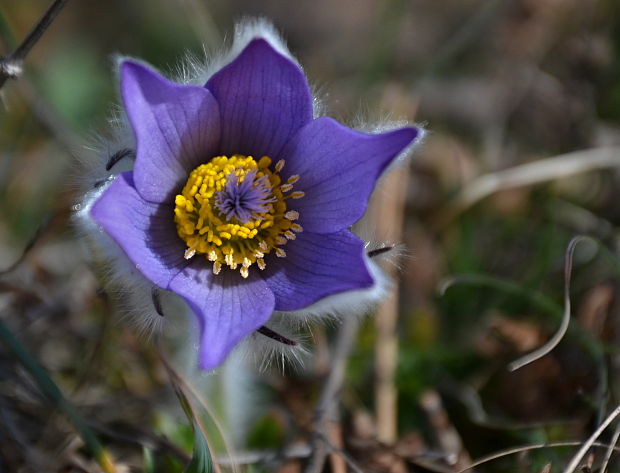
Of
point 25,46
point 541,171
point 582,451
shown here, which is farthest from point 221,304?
point 541,171

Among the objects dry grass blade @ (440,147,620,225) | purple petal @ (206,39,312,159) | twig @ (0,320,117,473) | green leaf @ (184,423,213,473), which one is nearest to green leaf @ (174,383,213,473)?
green leaf @ (184,423,213,473)

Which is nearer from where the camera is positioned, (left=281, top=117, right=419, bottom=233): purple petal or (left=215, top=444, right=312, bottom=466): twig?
(left=281, top=117, right=419, bottom=233): purple petal

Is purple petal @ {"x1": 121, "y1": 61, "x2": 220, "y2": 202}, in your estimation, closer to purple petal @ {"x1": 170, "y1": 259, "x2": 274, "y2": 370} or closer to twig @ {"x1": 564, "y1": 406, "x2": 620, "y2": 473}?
purple petal @ {"x1": 170, "y1": 259, "x2": 274, "y2": 370}

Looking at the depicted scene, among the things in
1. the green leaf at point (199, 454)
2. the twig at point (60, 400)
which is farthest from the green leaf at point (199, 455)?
the twig at point (60, 400)

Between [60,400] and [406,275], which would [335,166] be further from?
[406,275]

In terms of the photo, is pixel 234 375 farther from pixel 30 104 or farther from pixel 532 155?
pixel 532 155

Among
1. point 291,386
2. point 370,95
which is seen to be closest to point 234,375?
point 291,386
